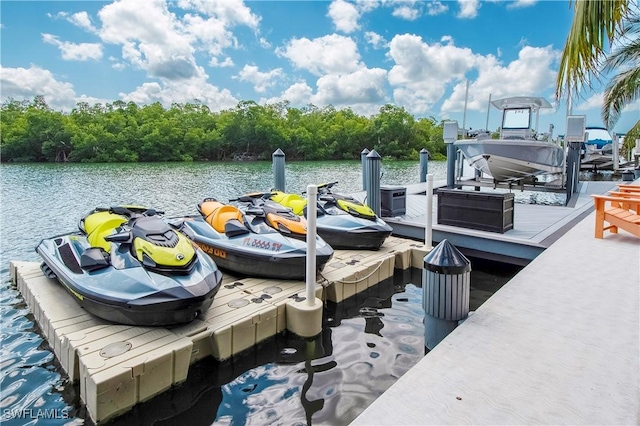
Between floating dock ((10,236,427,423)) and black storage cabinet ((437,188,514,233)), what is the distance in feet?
7.18

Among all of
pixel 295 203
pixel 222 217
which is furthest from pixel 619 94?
pixel 222 217

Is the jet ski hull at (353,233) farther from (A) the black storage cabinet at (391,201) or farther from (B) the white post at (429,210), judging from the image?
(A) the black storage cabinet at (391,201)

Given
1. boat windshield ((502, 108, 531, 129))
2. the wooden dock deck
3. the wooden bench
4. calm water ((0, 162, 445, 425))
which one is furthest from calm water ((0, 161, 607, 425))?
boat windshield ((502, 108, 531, 129))

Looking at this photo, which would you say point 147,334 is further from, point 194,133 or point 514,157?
point 194,133

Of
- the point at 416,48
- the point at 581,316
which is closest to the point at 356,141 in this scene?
the point at 416,48

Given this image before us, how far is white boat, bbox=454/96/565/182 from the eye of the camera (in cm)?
778

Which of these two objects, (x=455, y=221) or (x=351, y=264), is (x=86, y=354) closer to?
(x=351, y=264)

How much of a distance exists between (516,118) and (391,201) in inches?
179

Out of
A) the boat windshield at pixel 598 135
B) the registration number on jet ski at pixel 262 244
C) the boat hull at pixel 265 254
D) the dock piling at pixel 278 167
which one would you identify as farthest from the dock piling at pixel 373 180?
the boat windshield at pixel 598 135

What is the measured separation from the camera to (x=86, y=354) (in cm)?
238

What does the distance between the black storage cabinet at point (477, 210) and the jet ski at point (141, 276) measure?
3.90m

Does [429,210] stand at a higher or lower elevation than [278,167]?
lower

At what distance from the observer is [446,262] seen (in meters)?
2.53

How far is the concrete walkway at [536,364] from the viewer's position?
5.65 feet
